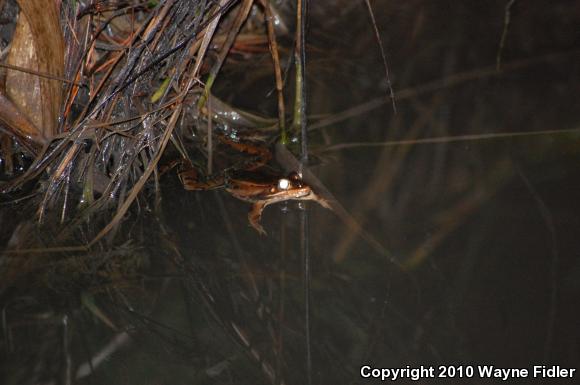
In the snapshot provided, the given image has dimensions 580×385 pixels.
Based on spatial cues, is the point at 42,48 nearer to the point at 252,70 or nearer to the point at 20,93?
the point at 20,93

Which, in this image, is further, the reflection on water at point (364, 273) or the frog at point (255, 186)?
the frog at point (255, 186)

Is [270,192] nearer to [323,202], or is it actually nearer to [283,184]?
[283,184]

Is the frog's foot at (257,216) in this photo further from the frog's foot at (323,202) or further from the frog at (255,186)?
the frog's foot at (323,202)

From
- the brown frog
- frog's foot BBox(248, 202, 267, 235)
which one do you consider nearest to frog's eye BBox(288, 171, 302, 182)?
the brown frog

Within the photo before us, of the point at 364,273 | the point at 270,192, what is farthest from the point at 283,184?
the point at 364,273

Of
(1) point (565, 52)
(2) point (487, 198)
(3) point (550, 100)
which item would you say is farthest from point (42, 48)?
(1) point (565, 52)

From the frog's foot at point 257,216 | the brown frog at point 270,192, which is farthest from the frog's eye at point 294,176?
the frog's foot at point 257,216

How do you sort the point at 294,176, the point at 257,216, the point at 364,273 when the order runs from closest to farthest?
1. the point at 364,273
2. the point at 257,216
3. the point at 294,176
